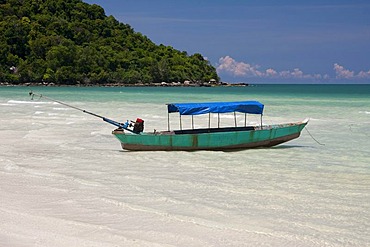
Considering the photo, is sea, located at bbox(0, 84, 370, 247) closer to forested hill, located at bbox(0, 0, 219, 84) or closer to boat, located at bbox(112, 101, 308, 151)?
boat, located at bbox(112, 101, 308, 151)

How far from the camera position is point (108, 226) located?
249 inches

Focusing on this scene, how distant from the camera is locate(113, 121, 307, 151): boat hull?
13.3m

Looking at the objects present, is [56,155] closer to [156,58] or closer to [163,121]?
[163,121]

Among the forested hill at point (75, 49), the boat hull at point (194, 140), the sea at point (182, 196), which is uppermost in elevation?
the forested hill at point (75, 49)

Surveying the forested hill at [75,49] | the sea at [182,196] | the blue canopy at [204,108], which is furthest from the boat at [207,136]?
the forested hill at [75,49]

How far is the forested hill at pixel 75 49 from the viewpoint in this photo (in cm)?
11281

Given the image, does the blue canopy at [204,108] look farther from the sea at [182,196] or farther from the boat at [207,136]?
the sea at [182,196]

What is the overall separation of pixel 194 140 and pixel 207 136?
0.38 m

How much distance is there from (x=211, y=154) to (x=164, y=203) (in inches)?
218

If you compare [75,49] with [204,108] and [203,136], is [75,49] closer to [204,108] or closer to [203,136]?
[204,108]

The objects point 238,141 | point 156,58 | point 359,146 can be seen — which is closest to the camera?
point 238,141

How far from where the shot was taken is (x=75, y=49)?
118 m

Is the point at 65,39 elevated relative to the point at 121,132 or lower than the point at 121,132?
elevated

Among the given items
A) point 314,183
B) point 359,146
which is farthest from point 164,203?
point 359,146
